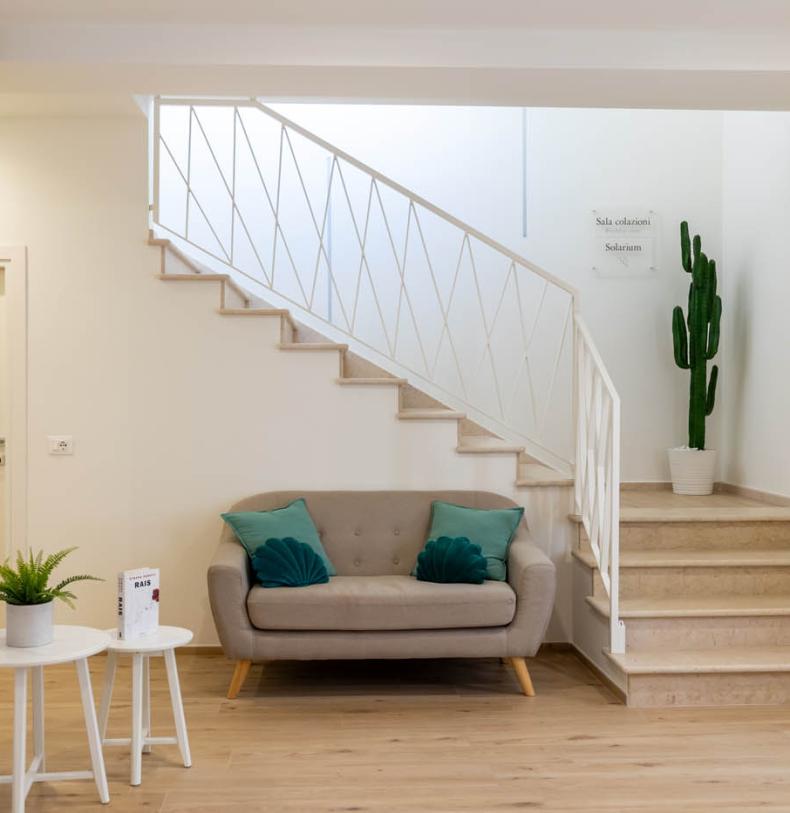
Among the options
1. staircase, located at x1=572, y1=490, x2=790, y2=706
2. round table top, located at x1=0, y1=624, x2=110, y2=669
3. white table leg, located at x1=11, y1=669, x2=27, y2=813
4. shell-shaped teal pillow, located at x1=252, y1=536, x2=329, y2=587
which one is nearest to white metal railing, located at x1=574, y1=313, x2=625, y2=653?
staircase, located at x1=572, y1=490, x2=790, y2=706

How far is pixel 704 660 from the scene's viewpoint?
14.3 feet

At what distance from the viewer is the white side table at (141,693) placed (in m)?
3.43

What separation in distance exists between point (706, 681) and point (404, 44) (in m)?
2.97

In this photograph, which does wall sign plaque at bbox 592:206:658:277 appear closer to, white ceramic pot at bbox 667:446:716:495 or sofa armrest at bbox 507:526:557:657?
white ceramic pot at bbox 667:446:716:495

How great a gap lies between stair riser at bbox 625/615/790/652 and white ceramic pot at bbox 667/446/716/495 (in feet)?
5.45

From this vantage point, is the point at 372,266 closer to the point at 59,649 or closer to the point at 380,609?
the point at 380,609

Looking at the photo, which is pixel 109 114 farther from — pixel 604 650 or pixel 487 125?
pixel 604 650

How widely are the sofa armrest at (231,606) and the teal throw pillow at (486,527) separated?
102 centimetres

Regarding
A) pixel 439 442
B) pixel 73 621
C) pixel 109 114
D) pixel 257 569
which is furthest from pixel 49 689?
pixel 109 114

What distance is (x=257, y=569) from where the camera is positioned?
4508 millimetres

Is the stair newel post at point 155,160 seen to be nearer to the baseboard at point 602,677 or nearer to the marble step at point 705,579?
the marble step at point 705,579

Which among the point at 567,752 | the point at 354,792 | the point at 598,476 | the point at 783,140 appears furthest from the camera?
the point at 783,140

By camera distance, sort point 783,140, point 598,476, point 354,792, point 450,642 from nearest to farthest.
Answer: point 354,792
point 450,642
point 598,476
point 783,140

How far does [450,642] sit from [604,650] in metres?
0.73
